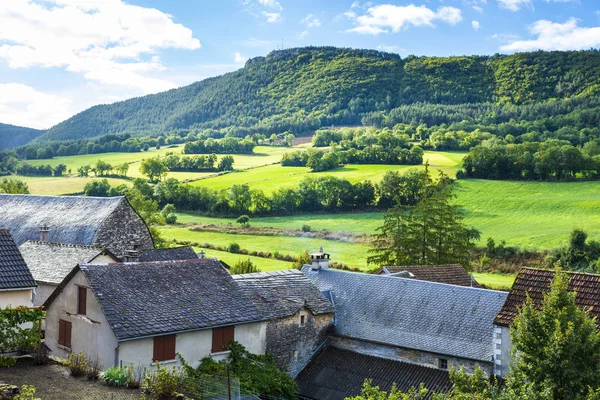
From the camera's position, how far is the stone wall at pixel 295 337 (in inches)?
1270

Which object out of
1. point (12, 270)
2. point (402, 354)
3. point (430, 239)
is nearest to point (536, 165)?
point (430, 239)

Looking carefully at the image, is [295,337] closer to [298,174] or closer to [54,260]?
[54,260]

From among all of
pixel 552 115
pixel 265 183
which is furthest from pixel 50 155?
pixel 552 115

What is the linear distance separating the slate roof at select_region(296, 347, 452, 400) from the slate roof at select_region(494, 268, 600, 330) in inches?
173

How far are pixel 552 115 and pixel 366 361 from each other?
161 meters

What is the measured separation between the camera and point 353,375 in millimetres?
31953

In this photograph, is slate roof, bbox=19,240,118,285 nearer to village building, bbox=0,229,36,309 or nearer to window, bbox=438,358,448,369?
village building, bbox=0,229,36,309

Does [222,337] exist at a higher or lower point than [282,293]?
lower

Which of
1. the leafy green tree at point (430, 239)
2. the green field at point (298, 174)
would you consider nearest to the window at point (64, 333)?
the leafy green tree at point (430, 239)

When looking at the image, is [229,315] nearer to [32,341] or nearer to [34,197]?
[32,341]

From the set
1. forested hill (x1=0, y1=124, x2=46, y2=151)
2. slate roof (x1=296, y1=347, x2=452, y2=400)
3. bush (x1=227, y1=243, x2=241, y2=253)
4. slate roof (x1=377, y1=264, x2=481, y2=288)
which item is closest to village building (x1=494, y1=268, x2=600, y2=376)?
slate roof (x1=296, y1=347, x2=452, y2=400)

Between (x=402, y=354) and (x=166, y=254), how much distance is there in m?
18.2

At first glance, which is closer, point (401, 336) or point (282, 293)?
point (401, 336)

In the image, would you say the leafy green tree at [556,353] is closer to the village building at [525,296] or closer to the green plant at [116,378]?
the village building at [525,296]
